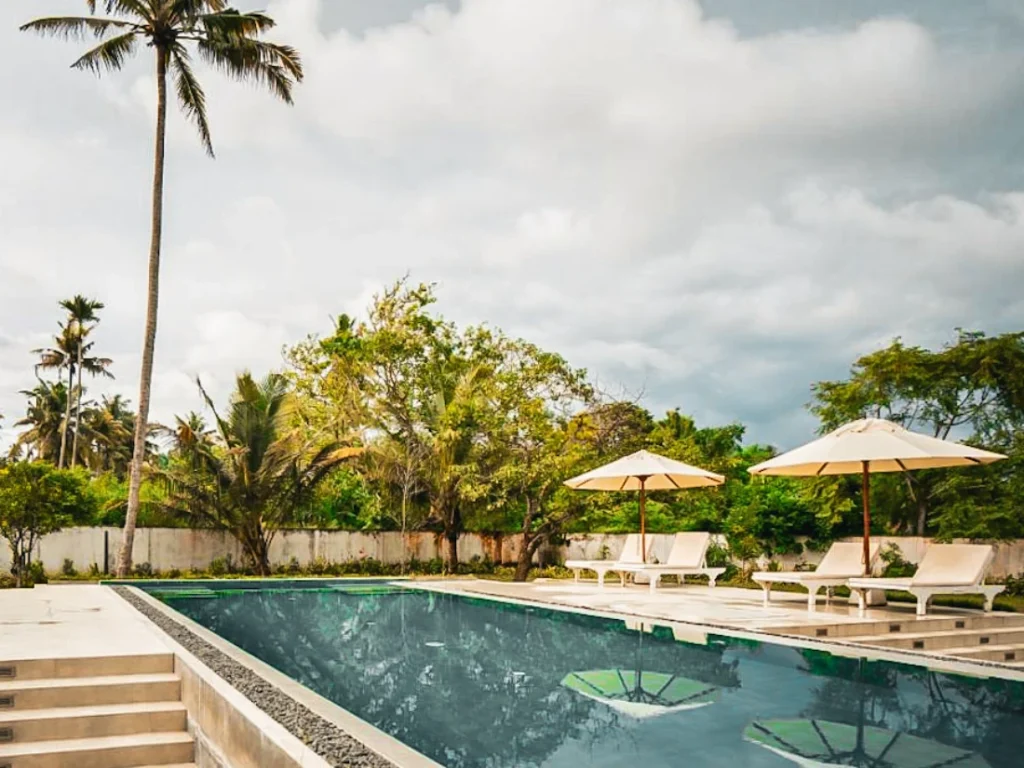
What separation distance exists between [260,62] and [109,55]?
2965 mm

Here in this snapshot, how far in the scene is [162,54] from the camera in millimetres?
18344

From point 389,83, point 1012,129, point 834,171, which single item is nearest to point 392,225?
point 389,83

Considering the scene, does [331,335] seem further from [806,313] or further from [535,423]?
[806,313]

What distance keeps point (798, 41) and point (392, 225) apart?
10.6m

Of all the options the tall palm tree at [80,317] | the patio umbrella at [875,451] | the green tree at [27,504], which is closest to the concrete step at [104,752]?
the patio umbrella at [875,451]

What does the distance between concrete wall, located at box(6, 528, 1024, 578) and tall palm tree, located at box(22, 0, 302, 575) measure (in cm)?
177

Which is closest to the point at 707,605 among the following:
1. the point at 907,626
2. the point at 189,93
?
the point at 907,626

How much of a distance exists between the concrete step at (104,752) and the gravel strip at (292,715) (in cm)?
51

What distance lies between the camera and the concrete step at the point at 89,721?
5469 millimetres

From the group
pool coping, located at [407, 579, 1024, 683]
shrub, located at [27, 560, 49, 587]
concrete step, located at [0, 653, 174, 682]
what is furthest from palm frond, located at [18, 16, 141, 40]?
concrete step, located at [0, 653, 174, 682]

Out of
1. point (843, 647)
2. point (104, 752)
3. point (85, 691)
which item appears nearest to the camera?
point (104, 752)

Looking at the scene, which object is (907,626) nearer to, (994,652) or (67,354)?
(994,652)

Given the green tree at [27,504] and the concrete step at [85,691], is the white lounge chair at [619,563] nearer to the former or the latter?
the concrete step at [85,691]

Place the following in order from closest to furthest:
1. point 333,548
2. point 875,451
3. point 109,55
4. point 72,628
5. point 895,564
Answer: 1. point 72,628
2. point 875,451
3. point 895,564
4. point 109,55
5. point 333,548
